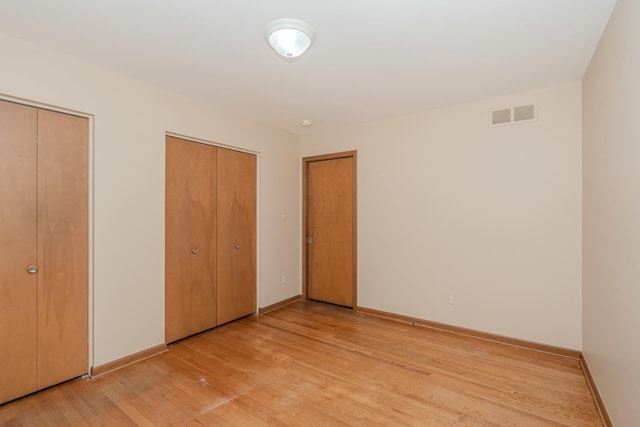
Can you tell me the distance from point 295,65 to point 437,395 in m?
2.77

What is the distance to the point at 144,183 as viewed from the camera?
283 cm

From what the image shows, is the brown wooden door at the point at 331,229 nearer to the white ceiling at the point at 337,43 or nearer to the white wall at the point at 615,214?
the white ceiling at the point at 337,43

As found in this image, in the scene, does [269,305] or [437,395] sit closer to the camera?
[437,395]

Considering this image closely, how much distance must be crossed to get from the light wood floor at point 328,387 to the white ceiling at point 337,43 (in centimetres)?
254

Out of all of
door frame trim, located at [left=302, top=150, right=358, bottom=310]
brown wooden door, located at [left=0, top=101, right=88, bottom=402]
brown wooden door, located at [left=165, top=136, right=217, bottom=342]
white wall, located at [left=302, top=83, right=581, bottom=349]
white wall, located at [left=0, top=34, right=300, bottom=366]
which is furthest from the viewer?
door frame trim, located at [left=302, top=150, right=358, bottom=310]

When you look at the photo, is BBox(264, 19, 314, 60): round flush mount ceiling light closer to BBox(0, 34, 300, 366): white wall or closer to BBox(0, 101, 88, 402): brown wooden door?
BBox(0, 34, 300, 366): white wall

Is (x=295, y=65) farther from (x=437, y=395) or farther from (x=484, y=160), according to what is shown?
(x=437, y=395)

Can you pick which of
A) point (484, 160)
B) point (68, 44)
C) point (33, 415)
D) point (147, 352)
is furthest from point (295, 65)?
point (33, 415)

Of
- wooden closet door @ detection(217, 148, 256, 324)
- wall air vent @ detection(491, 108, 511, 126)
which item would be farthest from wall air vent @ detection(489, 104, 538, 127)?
wooden closet door @ detection(217, 148, 256, 324)

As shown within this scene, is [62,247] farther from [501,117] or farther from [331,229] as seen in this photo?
[501,117]

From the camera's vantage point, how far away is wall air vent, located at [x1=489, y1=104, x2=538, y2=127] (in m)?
2.98

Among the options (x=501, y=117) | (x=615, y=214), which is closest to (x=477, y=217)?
(x=501, y=117)

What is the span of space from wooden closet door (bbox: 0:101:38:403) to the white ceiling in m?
0.67

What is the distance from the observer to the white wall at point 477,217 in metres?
2.86
